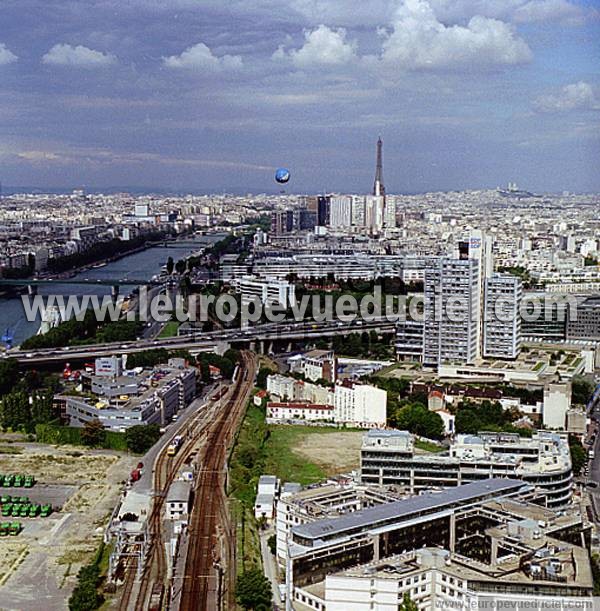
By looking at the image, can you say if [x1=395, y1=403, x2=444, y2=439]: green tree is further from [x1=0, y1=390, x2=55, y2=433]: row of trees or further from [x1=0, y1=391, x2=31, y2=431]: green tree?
[x1=0, y1=391, x2=31, y2=431]: green tree

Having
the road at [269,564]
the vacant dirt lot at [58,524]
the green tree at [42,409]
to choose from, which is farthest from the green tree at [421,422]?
the green tree at [42,409]

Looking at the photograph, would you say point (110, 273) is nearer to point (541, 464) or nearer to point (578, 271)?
point (578, 271)

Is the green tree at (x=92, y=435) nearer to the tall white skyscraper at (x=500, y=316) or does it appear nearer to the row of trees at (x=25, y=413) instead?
the row of trees at (x=25, y=413)

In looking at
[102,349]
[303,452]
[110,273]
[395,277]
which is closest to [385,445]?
[303,452]

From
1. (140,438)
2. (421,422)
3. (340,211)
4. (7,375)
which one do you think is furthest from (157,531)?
(340,211)

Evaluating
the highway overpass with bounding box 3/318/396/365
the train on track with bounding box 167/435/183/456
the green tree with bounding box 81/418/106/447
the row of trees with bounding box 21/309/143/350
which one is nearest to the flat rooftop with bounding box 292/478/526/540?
the train on track with bounding box 167/435/183/456

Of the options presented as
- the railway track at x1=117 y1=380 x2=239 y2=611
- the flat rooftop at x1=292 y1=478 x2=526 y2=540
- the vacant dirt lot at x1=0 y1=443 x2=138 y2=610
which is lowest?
the vacant dirt lot at x1=0 y1=443 x2=138 y2=610
